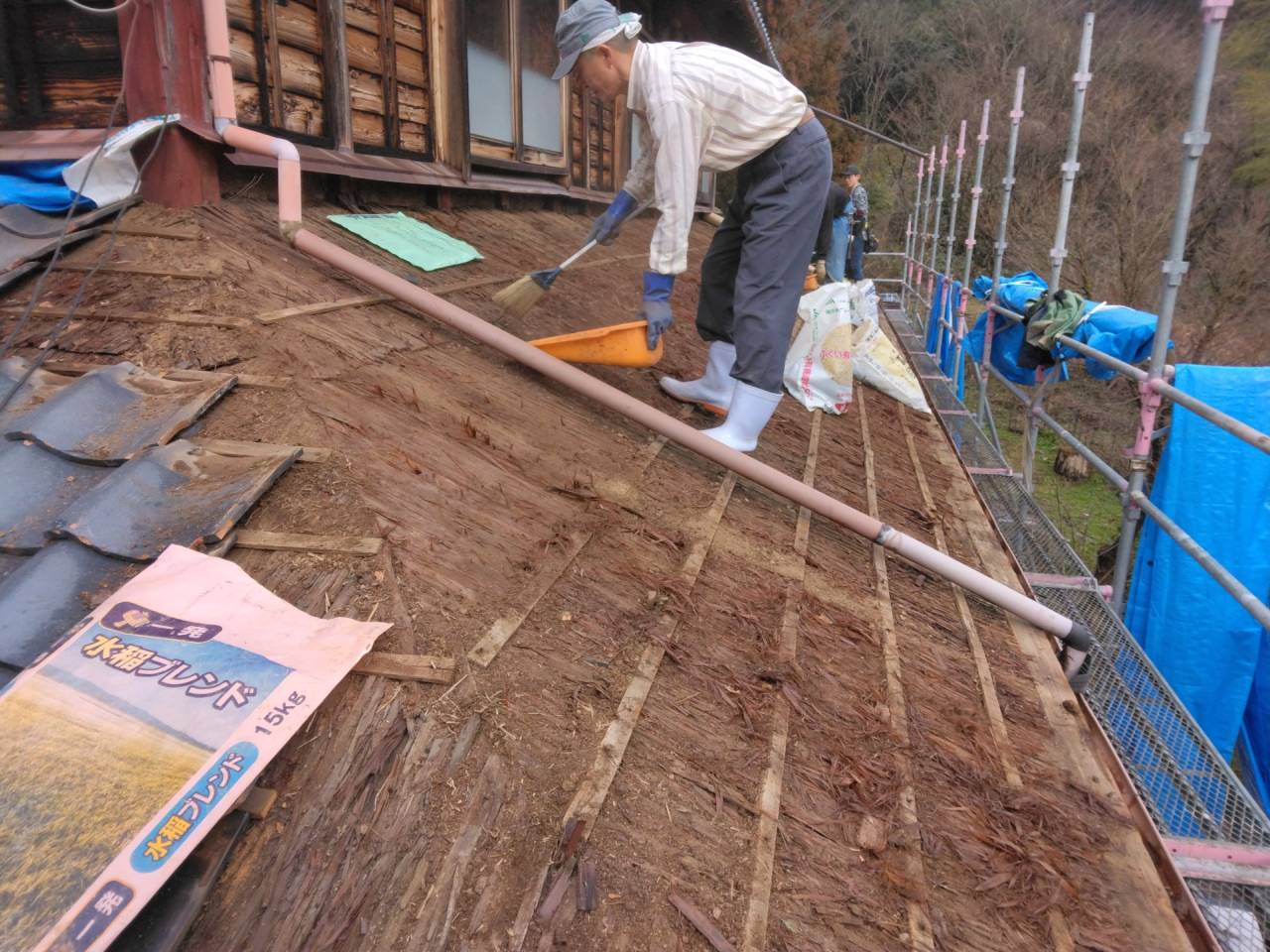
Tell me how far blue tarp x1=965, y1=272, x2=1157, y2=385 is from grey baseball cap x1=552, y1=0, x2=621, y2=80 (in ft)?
9.64

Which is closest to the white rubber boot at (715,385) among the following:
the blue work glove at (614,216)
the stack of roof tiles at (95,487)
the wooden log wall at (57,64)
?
the blue work glove at (614,216)

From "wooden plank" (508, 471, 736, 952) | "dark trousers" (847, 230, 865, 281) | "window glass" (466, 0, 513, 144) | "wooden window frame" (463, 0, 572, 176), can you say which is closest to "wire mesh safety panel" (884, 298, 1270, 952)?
"wooden plank" (508, 471, 736, 952)

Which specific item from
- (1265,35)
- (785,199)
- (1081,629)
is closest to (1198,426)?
(1081,629)

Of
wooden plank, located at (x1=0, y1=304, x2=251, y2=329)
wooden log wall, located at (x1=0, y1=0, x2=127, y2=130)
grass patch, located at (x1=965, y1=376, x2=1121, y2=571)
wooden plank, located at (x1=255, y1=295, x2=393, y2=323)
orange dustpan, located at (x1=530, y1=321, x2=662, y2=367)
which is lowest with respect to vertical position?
grass patch, located at (x1=965, y1=376, x2=1121, y2=571)

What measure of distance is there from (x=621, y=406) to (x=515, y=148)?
14.3 ft

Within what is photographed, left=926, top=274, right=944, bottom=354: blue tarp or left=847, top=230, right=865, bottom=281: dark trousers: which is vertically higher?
left=847, top=230, right=865, bottom=281: dark trousers

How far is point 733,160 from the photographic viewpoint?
9.35 feet

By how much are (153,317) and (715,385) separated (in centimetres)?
208

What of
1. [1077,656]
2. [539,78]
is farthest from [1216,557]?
[539,78]

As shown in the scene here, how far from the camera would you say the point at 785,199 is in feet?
9.25

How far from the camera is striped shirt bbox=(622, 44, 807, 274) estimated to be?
2.56 m

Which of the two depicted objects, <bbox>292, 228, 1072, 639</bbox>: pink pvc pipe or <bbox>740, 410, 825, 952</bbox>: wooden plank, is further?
<bbox>292, 228, 1072, 639</bbox>: pink pvc pipe

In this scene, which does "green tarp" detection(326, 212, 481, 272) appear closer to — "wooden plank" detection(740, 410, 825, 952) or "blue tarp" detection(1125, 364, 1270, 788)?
"wooden plank" detection(740, 410, 825, 952)

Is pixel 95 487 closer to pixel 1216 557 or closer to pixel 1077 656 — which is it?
pixel 1077 656
